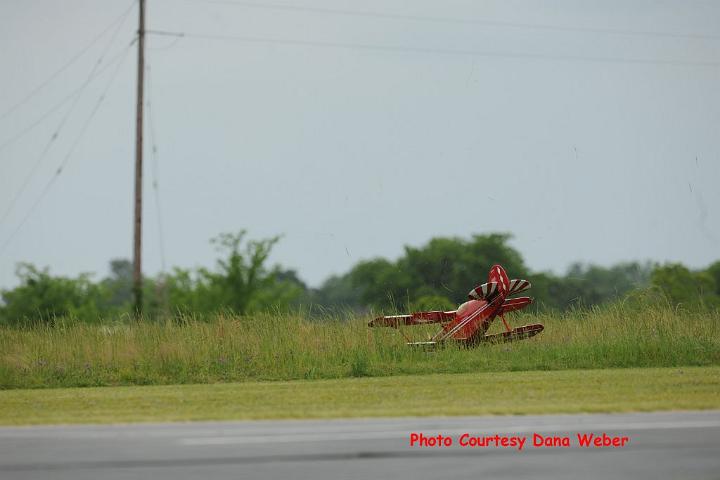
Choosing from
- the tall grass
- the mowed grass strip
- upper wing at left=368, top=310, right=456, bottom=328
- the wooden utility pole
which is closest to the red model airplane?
upper wing at left=368, top=310, right=456, bottom=328

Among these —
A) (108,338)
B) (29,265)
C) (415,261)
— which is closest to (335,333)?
(108,338)

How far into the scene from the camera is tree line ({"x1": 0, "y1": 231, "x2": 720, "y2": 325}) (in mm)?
63469

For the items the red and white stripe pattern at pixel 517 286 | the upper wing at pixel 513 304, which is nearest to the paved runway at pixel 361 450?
the upper wing at pixel 513 304

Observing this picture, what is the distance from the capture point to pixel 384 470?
26.4 feet

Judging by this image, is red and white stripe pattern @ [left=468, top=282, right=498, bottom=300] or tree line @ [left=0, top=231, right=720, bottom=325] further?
tree line @ [left=0, top=231, right=720, bottom=325]

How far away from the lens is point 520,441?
9.16 m

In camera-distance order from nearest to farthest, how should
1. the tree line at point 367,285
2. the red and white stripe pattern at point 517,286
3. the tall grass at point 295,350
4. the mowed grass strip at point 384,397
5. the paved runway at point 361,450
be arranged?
1. the paved runway at point 361,450
2. the mowed grass strip at point 384,397
3. the tall grass at point 295,350
4. the red and white stripe pattern at point 517,286
5. the tree line at point 367,285

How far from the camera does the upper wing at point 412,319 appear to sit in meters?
19.7

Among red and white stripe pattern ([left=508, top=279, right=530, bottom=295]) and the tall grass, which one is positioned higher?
red and white stripe pattern ([left=508, top=279, right=530, bottom=295])

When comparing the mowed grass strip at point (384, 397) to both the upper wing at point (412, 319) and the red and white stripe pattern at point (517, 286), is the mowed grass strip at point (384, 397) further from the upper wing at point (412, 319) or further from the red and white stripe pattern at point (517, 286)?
the red and white stripe pattern at point (517, 286)

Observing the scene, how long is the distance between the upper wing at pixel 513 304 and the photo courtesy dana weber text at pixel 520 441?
40.7ft

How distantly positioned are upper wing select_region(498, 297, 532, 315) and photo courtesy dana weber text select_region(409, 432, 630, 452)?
1242 cm

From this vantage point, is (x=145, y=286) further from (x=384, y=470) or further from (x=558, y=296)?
(x=558, y=296)

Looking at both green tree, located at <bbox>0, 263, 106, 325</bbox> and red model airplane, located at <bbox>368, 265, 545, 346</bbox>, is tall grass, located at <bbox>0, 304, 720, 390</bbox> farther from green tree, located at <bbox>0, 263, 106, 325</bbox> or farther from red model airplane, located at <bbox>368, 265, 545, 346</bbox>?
green tree, located at <bbox>0, 263, 106, 325</bbox>
